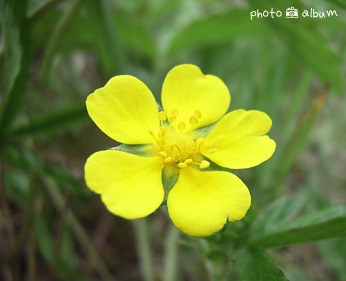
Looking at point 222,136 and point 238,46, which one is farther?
point 238,46

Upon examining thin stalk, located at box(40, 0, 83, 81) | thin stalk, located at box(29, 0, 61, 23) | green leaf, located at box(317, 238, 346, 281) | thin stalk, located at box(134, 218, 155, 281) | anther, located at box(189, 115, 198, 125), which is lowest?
green leaf, located at box(317, 238, 346, 281)

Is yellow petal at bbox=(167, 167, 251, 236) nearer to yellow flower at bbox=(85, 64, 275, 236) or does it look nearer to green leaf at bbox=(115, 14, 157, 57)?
yellow flower at bbox=(85, 64, 275, 236)

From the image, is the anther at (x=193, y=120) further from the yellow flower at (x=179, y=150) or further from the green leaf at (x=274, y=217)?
the green leaf at (x=274, y=217)

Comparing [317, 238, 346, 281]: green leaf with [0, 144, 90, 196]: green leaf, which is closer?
[0, 144, 90, 196]: green leaf

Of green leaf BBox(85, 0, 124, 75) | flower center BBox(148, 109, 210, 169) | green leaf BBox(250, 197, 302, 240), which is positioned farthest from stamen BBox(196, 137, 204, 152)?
green leaf BBox(85, 0, 124, 75)

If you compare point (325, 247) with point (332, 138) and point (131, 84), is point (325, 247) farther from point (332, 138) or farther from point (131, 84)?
point (131, 84)

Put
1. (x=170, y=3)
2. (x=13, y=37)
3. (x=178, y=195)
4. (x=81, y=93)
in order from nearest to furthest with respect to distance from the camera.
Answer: (x=178, y=195) < (x=13, y=37) < (x=81, y=93) < (x=170, y=3)

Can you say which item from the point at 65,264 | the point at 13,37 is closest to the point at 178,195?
the point at 13,37

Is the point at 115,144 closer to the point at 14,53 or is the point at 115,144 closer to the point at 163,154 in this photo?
the point at 14,53
